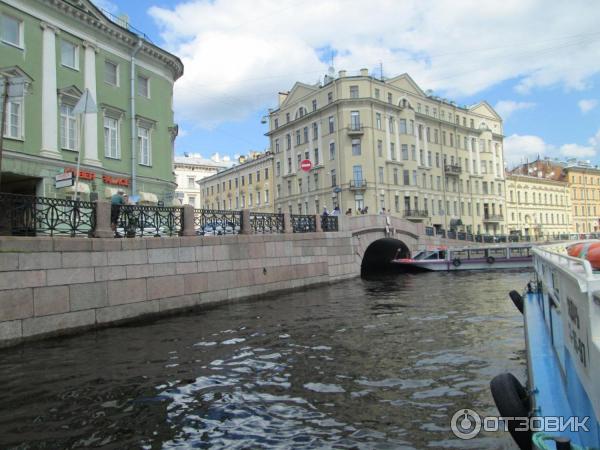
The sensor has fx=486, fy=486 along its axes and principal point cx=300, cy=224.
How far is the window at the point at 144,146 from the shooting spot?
22.0 meters

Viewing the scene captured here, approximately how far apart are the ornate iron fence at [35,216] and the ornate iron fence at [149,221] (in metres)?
1.19

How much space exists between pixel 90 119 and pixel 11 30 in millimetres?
4024

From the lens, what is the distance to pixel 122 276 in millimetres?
11156

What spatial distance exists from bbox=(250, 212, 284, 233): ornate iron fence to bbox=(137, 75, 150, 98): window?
31.1ft

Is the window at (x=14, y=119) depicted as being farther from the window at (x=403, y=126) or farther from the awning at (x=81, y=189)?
the window at (x=403, y=126)

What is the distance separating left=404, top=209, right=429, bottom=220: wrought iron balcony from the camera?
50838 mm

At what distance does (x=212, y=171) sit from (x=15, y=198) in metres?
68.6

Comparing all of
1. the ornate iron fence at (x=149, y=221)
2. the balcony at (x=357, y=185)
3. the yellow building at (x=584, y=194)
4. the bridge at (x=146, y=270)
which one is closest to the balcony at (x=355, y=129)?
the balcony at (x=357, y=185)

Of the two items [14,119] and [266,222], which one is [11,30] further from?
[266,222]

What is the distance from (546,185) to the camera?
7212cm

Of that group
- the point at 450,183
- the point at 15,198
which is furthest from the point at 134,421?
the point at 450,183

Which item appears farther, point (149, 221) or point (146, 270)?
point (149, 221)

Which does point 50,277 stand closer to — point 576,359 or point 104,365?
point 104,365

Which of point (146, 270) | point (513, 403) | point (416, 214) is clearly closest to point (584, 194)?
point (416, 214)
